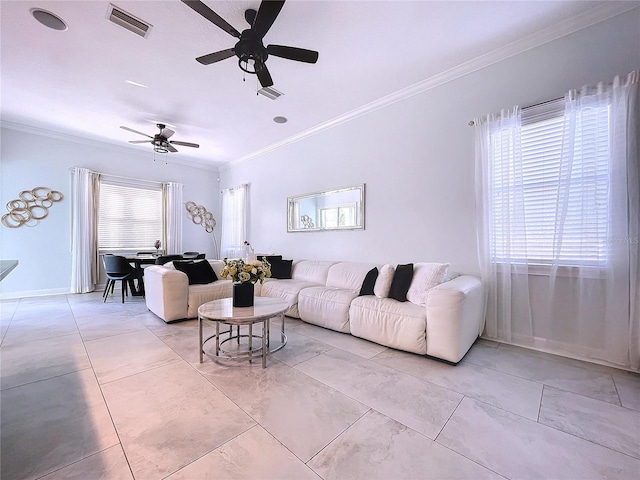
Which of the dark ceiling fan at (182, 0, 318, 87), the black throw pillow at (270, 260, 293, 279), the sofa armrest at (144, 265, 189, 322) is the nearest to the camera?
the dark ceiling fan at (182, 0, 318, 87)

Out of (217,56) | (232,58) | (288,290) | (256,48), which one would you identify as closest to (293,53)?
(256,48)

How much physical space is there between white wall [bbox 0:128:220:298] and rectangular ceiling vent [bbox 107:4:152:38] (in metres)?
4.20

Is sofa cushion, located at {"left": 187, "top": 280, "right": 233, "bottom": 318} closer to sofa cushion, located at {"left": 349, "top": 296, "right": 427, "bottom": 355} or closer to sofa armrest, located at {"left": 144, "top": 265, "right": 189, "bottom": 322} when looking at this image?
sofa armrest, located at {"left": 144, "top": 265, "right": 189, "bottom": 322}

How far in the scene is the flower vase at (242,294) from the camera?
8.32 feet

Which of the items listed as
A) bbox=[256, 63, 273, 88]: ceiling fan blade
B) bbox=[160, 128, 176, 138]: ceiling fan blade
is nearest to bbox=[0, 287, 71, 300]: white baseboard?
bbox=[160, 128, 176, 138]: ceiling fan blade

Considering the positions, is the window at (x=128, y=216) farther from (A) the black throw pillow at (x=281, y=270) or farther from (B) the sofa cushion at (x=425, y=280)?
(B) the sofa cushion at (x=425, y=280)

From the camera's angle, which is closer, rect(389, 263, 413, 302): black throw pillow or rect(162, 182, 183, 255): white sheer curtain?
rect(389, 263, 413, 302): black throw pillow

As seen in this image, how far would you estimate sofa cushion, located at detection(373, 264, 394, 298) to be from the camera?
119 inches

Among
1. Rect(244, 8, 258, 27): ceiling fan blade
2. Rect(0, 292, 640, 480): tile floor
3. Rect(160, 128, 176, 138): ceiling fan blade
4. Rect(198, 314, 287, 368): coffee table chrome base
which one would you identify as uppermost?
Rect(244, 8, 258, 27): ceiling fan blade

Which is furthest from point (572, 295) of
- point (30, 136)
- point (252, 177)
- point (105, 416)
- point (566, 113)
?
point (30, 136)

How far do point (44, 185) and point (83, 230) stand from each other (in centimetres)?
100

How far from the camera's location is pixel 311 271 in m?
4.29

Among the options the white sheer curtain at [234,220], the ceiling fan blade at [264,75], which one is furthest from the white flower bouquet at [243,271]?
the white sheer curtain at [234,220]

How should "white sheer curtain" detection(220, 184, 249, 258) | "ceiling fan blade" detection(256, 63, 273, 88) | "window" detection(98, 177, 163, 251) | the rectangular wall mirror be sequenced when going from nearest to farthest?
1. "ceiling fan blade" detection(256, 63, 273, 88)
2. the rectangular wall mirror
3. "window" detection(98, 177, 163, 251)
4. "white sheer curtain" detection(220, 184, 249, 258)
